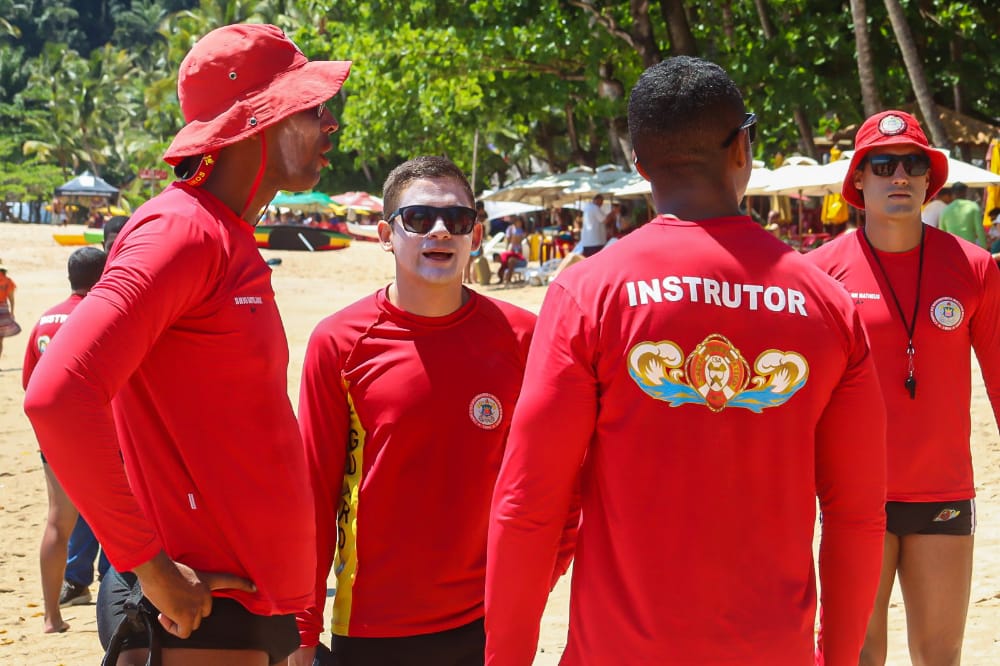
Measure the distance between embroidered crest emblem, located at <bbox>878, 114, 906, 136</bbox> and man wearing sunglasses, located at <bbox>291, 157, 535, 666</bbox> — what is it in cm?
182

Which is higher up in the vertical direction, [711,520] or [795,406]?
[795,406]

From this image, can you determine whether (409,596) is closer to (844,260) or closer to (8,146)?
(844,260)

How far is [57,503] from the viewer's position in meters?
6.73

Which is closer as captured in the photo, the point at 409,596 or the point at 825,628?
the point at 825,628

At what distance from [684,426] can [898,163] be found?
268 centimetres

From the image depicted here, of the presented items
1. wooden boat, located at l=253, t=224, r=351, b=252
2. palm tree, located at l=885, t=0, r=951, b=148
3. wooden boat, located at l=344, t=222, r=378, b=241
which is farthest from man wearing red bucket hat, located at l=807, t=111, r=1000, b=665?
wooden boat, located at l=344, t=222, r=378, b=241

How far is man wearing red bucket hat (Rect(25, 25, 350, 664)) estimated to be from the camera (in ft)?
8.01

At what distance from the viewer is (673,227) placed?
2.43 meters

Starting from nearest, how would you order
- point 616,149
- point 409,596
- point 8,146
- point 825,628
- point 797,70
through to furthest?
point 825,628, point 409,596, point 797,70, point 616,149, point 8,146

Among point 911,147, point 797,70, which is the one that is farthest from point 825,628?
point 797,70

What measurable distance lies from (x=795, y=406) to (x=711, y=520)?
0.27m

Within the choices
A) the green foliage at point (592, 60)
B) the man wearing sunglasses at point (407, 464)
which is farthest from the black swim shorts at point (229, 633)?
the green foliage at point (592, 60)

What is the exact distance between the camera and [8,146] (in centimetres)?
7900

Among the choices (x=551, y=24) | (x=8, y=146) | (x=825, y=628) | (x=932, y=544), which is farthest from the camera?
(x=8, y=146)
